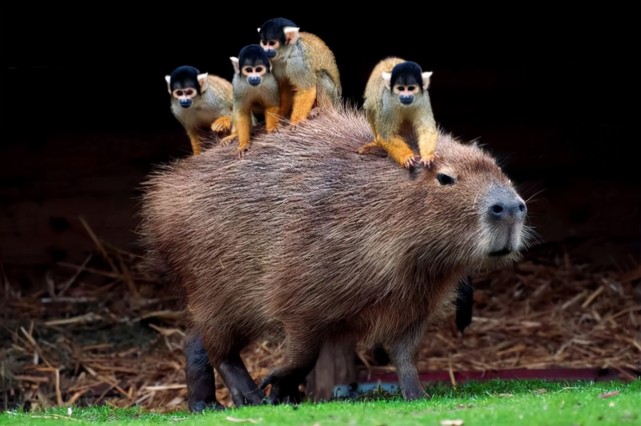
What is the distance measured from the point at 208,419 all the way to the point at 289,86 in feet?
9.06

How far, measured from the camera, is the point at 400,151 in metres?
8.36

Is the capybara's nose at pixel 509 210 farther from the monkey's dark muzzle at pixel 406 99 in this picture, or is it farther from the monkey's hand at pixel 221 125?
the monkey's hand at pixel 221 125

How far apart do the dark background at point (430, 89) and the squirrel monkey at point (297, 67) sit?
3467 millimetres

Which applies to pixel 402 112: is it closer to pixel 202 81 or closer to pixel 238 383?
pixel 202 81

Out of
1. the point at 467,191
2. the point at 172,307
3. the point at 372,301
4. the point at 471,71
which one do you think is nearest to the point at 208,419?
the point at 372,301

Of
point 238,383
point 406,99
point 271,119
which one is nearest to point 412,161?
point 406,99

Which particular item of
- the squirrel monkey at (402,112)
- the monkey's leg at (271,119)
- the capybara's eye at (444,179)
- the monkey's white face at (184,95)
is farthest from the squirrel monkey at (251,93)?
the capybara's eye at (444,179)

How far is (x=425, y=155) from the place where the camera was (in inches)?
323

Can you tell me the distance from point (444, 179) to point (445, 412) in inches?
62.4

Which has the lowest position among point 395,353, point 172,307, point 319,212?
point 172,307

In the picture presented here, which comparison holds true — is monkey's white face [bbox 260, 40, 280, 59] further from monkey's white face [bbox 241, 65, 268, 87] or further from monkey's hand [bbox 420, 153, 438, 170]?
monkey's hand [bbox 420, 153, 438, 170]

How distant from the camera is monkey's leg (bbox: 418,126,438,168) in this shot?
26.9ft

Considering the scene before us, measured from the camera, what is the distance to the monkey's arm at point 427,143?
323 inches

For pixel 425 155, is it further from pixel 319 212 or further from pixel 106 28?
pixel 106 28
